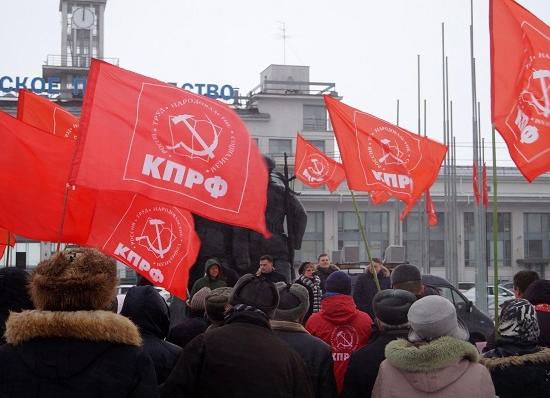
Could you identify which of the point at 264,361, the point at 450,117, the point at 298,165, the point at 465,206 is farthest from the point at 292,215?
the point at 465,206

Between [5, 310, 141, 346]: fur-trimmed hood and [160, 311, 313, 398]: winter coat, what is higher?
[5, 310, 141, 346]: fur-trimmed hood

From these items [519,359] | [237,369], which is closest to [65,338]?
[237,369]

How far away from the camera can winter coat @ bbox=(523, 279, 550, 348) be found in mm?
7035

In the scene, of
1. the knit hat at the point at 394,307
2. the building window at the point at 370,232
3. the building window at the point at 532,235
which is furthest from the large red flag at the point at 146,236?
the building window at the point at 532,235

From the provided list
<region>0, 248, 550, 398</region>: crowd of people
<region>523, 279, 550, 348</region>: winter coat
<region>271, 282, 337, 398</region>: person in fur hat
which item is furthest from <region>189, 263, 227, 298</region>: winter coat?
<region>271, 282, 337, 398</region>: person in fur hat

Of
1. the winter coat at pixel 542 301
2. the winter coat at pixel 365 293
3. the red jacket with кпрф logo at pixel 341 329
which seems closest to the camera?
the red jacket with кпрф logo at pixel 341 329

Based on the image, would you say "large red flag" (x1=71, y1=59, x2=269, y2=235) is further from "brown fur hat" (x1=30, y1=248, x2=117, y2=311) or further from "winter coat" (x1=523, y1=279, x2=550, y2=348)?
"brown fur hat" (x1=30, y1=248, x2=117, y2=311)

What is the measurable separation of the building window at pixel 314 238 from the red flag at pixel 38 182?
186 feet

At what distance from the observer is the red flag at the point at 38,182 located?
807 centimetres

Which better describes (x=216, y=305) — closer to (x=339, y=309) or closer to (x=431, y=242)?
(x=339, y=309)

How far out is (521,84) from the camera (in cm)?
791

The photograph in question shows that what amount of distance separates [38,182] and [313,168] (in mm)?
19926

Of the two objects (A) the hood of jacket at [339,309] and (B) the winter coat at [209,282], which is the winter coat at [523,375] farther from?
(B) the winter coat at [209,282]

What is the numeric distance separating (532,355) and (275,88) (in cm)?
6626
